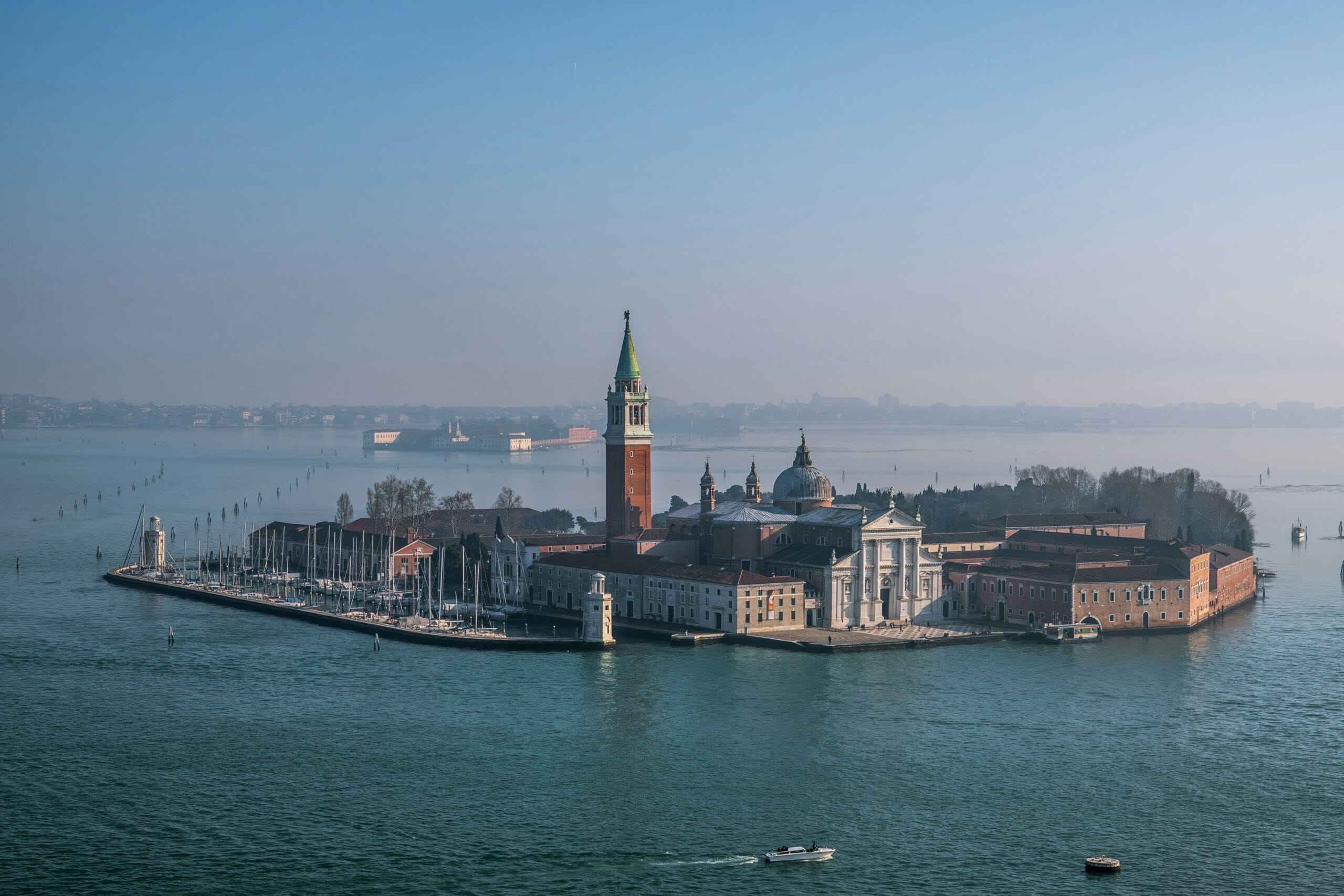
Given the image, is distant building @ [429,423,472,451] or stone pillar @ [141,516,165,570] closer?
stone pillar @ [141,516,165,570]

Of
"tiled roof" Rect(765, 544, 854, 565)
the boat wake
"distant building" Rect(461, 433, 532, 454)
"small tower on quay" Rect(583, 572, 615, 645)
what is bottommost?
the boat wake

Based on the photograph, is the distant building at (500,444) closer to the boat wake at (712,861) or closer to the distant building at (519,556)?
the distant building at (519,556)

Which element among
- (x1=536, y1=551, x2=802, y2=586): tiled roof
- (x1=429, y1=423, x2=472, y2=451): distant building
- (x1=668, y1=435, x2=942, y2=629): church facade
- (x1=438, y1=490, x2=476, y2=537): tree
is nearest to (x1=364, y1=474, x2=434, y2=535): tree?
(x1=438, y1=490, x2=476, y2=537): tree

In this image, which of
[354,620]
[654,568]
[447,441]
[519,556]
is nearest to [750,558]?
[654,568]

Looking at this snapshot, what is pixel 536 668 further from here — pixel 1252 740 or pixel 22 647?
pixel 1252 740

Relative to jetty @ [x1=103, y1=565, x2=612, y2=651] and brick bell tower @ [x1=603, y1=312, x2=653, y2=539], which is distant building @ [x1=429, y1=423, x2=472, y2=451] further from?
brick bell tower @ [x1=603, y1=312, x2=653, y2=539]

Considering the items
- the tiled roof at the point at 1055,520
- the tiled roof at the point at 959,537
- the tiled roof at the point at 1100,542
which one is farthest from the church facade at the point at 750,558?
the tiled roof at the point at 1055,520

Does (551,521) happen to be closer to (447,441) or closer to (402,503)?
(402,503)
